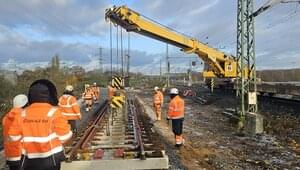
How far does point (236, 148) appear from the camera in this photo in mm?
13578

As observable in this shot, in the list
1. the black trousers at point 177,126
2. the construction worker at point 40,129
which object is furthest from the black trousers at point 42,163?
the black trousers at point 177,126

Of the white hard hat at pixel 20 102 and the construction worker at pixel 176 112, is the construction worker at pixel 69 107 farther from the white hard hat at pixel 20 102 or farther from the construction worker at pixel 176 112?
the white hard hat at pixel 20 102

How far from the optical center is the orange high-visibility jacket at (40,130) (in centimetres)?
495

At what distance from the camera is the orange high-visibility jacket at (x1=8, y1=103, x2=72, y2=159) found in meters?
4.95

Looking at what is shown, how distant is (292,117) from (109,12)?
1077 cm

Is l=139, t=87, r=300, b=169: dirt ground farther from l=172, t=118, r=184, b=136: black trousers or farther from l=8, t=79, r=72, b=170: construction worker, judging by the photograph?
l=8, t=79, r=72, b=170: construction worker

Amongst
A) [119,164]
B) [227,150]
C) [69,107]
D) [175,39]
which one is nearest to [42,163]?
[119,164]

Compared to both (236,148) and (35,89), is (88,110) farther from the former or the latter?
(35,89)

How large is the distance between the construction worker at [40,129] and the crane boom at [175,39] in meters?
19.0

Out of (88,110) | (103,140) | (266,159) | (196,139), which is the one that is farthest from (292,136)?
(88,110)

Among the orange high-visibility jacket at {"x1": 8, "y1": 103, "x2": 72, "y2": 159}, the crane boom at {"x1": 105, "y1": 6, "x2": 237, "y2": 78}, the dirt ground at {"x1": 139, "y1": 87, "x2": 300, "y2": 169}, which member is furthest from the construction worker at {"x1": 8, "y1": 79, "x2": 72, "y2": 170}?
the crane boom at {"x1": 105, "y1": 6, "x2": 237, "y2": 78}

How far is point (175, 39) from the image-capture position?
89.0ft

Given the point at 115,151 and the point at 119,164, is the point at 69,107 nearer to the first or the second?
the point at 115,151

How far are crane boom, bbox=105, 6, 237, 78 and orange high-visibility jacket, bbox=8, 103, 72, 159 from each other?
19.0 metres
